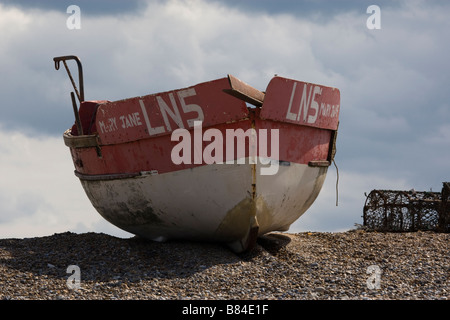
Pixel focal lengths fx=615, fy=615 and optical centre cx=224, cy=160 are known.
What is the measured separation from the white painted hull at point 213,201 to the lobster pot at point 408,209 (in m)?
3.91

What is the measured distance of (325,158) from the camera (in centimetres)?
1160

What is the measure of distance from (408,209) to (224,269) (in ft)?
21.8

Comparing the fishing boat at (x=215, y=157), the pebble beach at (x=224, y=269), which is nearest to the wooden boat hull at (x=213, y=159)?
the fishing boat at (x=215, y=157)

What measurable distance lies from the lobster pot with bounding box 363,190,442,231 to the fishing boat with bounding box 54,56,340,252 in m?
3.93

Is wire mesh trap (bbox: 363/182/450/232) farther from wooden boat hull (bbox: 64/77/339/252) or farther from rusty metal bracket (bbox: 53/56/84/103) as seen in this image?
rusty metal bracket (bbox: 53/56/84/103)

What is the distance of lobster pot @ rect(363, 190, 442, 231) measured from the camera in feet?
47.6

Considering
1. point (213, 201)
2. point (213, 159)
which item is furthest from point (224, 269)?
point (213, 159)

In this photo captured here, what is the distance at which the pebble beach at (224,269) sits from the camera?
8.67m

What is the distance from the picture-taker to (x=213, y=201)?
9.84 meters

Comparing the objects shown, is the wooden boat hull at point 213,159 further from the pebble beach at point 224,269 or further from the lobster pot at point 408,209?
the lobster pot at point 408,209

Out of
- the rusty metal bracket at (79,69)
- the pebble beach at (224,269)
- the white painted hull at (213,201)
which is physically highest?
the rusty metal bracket at (79,69)

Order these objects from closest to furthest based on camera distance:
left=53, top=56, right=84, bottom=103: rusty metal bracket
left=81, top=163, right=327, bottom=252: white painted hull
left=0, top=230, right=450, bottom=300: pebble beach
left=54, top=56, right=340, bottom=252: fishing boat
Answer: left=0, top=230, right=450, bottom=300: pebble beach
left=54, top=56, right=340, bottom=252: fishing boat
left=81, top=163, right=327, bottom=252: white painted hull
left=53, top=56, right=84, bottom=103: rusty metal bracket

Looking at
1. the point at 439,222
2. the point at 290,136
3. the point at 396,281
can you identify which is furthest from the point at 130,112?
the point at 439,222

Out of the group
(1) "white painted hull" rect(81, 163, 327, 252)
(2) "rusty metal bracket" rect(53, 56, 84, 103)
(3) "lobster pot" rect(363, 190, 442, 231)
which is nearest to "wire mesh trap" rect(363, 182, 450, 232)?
(3) "lobster pot" rect(363, 190, 442, 231)
